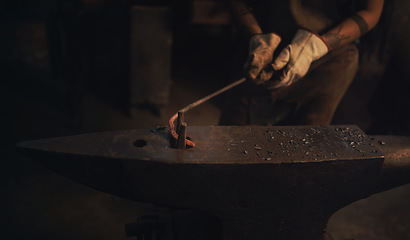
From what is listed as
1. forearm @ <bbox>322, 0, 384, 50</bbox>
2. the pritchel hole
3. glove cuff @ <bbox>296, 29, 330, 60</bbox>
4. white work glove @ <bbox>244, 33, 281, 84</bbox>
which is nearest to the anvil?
the pritchel hole

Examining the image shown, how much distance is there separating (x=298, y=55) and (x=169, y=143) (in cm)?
92

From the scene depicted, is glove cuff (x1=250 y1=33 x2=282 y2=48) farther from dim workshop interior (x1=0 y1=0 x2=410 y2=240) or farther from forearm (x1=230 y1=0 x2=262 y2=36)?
dim workshop interior (x1=0 y1=0 x2=410 y2=240)

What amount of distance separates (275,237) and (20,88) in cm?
361

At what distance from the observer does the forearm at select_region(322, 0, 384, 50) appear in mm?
2000

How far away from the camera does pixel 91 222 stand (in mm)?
2580

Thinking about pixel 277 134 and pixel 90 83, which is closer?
pixel 277 134

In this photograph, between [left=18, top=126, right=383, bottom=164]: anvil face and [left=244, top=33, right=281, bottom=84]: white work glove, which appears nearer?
[left=18, top=126, right=383, bottom=164]: anvil face

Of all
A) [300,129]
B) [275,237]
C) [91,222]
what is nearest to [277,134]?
[300,129]

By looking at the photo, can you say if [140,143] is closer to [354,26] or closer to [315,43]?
[315,43]

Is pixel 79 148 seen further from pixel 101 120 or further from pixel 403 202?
pixel 403 202

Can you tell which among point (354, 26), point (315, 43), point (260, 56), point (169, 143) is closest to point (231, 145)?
point (169, 143)

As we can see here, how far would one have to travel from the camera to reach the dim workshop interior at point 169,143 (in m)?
1.37

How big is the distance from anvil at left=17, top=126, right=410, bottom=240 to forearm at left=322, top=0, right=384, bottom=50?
659 mm

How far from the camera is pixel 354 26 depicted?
2020 millimetres
